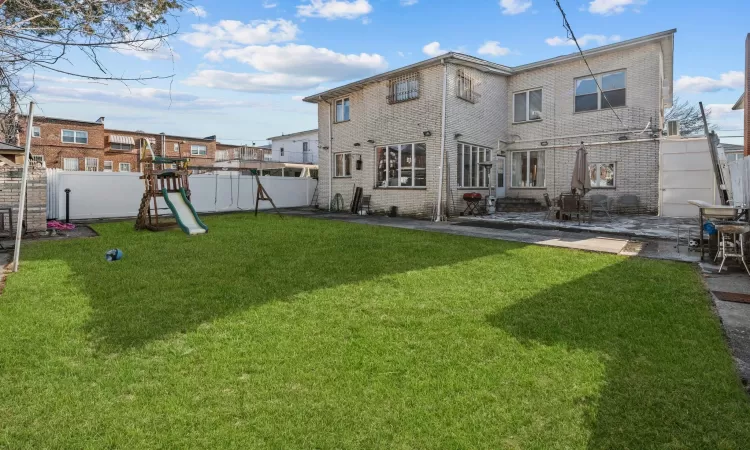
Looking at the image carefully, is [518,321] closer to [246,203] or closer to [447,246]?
[447,246]

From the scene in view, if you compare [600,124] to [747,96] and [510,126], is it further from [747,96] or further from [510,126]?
[747,96]

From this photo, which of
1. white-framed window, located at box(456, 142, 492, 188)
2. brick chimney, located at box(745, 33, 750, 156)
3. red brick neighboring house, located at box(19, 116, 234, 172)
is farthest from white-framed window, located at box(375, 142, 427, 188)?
red brick neighboring house, located at box(19, 116, 234, 172)

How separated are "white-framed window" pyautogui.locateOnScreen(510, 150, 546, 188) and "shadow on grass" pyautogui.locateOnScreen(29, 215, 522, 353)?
8.52m

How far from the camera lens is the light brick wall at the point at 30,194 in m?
9.94

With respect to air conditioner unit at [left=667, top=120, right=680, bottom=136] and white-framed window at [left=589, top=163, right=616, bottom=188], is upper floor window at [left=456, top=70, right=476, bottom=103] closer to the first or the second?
white-framed window at [left=589, top=163, right=616, bottom=188]

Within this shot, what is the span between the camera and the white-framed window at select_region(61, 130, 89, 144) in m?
35.4

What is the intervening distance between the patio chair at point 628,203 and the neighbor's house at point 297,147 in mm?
27137

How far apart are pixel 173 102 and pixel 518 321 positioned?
478 centimetres

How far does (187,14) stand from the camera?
4.95 meters

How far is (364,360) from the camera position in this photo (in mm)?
3123

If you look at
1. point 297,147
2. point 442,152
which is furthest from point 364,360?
point 297,147

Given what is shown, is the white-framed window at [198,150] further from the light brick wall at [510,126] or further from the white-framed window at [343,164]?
the light brick wall at [510,126]

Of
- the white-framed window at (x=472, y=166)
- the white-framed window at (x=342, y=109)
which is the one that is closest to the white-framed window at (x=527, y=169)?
the white-framed window at (x=472, y=166)

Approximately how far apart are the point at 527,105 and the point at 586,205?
555 cm
